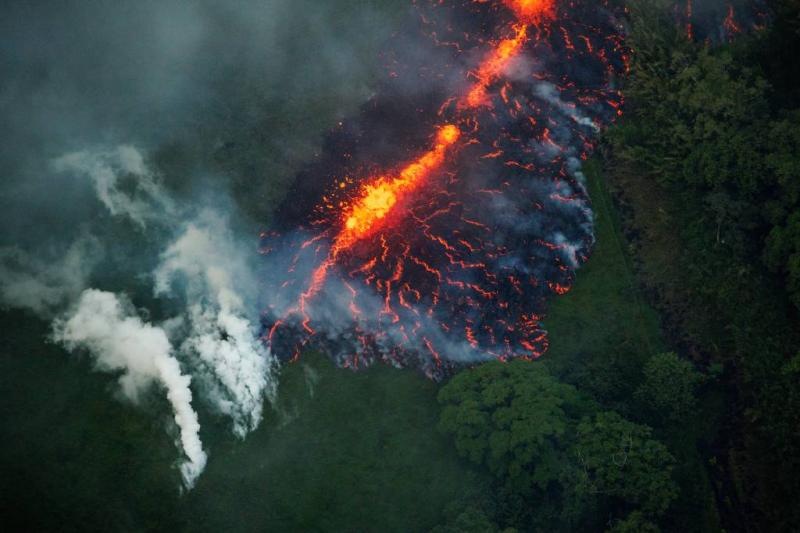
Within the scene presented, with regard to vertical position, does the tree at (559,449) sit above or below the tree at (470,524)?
above

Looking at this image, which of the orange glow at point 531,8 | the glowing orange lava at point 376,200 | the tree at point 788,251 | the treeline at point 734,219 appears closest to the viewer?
the treeline at point 734,219

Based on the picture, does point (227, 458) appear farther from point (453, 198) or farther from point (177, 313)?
point (453, 198)

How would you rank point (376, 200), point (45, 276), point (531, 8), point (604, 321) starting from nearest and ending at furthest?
point (45, 276) < point (604, 321) < point (376, 200) < point (531, 8)

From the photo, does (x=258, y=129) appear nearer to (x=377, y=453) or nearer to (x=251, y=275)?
(x=251, y=275)

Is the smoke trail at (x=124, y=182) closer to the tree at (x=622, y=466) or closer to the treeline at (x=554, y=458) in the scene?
the treeline at (x=554, y=458)

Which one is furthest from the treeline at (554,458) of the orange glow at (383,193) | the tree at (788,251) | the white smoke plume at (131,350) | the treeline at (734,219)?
the white smoke plume at (131,350)

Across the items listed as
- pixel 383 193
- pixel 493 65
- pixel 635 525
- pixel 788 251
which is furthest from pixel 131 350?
pixel 788 251

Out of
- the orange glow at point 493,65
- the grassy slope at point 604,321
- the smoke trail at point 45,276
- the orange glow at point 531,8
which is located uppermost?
the orange glow at point 531,8
